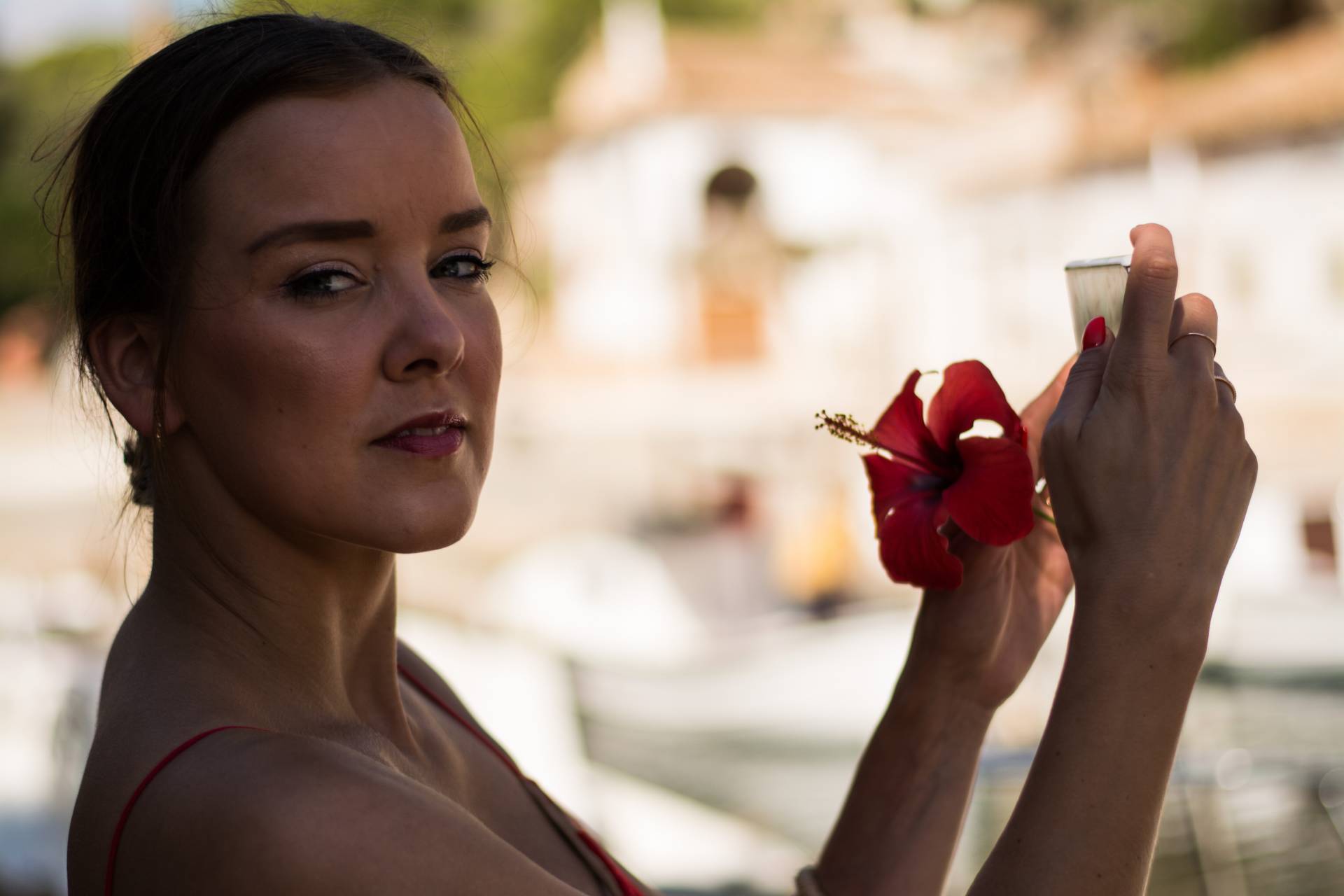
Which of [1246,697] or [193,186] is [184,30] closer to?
[193,186]

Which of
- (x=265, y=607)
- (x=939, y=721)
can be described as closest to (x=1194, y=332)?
(x=939, y=721)

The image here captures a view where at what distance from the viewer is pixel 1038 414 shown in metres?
1.26

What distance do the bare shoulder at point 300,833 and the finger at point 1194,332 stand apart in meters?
0.62

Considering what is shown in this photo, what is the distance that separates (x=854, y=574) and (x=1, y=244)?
22.6 m

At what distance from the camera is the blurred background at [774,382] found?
15.1 ft

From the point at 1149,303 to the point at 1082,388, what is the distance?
8 centimetres

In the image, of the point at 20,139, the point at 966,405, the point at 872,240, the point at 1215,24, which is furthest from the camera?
the point at 20,139

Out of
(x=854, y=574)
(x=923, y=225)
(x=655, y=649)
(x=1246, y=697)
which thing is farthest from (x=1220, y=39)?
(x=1246, y=697)

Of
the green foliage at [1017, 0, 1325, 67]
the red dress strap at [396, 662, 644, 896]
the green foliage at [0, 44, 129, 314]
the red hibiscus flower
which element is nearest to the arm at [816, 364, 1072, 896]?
the red hibiscus flower

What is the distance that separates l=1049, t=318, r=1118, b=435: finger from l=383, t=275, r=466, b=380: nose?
18.7 inches

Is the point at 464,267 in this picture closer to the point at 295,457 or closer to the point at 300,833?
the point at 295,457

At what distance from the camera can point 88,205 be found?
1197 millimetres

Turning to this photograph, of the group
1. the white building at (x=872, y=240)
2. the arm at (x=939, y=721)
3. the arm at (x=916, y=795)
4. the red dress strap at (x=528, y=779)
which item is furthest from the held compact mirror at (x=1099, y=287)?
the white building at (x=872, y=240)

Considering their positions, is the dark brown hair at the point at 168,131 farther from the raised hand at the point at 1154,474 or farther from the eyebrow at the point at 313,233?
the raised hand at the point at 1154,474
